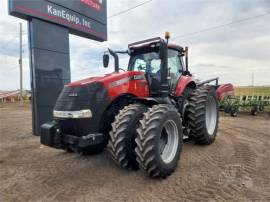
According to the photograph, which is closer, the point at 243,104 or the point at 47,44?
the point at 47,44

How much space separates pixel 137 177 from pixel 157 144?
749 millimetres

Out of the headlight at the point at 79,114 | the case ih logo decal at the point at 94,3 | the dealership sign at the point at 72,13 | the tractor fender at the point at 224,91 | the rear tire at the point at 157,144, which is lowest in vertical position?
the rear tire at the point at 157,144

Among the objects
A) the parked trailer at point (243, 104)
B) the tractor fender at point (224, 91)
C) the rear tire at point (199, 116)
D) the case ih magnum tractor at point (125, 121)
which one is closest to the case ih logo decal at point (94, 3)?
the case ih magnum tractor at point (125, 121)

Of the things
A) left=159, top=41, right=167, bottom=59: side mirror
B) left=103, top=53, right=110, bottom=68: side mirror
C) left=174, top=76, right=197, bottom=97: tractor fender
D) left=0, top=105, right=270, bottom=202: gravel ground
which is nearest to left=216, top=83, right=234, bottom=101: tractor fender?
left=0, top=105, right=270, bottom=202: gravel ground

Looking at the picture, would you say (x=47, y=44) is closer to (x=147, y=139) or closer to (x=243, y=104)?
(x=147, y=139)

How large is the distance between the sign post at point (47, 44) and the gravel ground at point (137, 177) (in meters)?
2.63

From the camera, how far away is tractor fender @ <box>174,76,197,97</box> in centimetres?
594

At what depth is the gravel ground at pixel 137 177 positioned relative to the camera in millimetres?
3689

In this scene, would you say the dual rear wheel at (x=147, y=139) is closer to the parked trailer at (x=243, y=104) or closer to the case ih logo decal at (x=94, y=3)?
the case ih logo decal at (x=94, y=3)

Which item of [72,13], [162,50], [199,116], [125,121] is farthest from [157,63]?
[72,13]

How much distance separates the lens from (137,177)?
Result: 434cm

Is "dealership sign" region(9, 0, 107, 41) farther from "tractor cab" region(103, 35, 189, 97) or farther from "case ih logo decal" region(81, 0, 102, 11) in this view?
"tractor cab" region(103, 35, 189, 97)

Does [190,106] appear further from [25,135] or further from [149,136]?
[25,135]

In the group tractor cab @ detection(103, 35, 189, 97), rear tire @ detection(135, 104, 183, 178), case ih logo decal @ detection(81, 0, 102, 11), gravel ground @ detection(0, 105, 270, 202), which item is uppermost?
case ih logo decal @ detection(81, 0, 102, 11)
